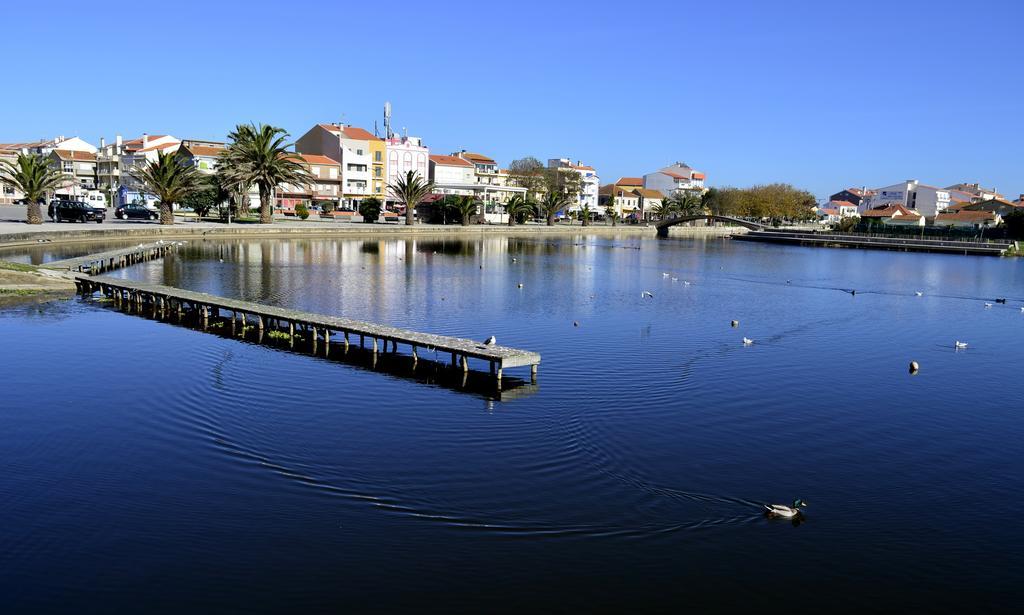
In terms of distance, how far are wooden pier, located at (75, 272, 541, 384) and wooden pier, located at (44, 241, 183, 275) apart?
209 inches

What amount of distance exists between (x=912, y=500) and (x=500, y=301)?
24.5m

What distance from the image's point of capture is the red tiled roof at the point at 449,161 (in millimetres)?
134500

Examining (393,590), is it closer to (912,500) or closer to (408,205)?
(912,500)

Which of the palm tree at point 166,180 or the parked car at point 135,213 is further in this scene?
the parked car at point 135,213

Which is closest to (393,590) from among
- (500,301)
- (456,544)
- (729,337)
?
(456,544)

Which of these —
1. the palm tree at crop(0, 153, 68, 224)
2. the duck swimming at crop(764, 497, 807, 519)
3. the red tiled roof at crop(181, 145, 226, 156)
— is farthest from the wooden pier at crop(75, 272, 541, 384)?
the red tiled roof at crop(181, 145, 226, 156)

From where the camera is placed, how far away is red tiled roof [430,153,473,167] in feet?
441

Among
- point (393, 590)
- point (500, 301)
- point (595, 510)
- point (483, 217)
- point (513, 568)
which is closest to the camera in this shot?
point (393, 590)

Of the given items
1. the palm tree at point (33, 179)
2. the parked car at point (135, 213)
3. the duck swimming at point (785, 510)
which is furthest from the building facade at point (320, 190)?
the duck swimming at point (785, 510)

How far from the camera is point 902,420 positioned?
19.8m

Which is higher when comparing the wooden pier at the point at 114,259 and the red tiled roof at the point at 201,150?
the red tiled roof at the point at 201,150

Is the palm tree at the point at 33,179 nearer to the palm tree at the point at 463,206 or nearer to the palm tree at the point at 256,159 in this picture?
the palm tree at the point at 256,159

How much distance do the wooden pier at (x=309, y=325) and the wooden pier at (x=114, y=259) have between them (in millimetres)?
5319

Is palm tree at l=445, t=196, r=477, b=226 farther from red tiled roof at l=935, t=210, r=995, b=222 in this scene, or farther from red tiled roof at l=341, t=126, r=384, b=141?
red tiled roof at l=935, t=210, r=995, b=222
